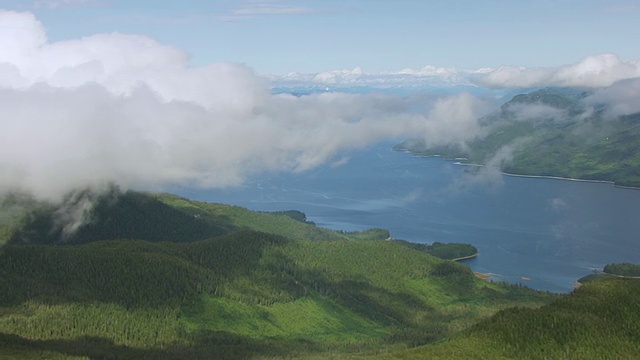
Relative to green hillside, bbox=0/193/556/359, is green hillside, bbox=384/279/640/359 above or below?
above

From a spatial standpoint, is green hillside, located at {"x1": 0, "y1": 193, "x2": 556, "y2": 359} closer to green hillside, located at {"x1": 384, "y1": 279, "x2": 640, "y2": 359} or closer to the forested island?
the forested island

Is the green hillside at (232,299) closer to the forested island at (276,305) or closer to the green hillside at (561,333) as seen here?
the forested island at (276,305)

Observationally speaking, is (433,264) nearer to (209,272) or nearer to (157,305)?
(209,272)

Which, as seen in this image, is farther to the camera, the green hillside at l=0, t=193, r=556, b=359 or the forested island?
the green hillside at l=0, t=193, r=556, b=359

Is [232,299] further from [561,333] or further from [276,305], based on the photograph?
[561,333]

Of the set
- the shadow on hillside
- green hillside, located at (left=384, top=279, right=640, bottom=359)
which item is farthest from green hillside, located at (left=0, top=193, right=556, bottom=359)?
green hillside, located at (left=384, top=279, right=640, bottom=359)

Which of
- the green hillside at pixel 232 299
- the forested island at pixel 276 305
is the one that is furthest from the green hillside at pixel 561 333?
the green hillside at pixel 232 299

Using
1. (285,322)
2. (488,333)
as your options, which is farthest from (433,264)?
(488,333)
